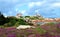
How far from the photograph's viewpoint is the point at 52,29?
13531mm

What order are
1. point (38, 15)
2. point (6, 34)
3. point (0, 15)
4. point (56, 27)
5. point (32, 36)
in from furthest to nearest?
point (38, 15)
point (0, 15)
point (56, 27)
point (6, 34)
point (32, 36)

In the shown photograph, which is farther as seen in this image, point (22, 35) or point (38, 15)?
point (38, 15)

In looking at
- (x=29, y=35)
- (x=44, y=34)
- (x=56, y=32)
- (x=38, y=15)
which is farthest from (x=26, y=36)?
(x=38, y=15)

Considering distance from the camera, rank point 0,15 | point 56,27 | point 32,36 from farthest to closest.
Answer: point 0,15
point 56,27
point 32,36

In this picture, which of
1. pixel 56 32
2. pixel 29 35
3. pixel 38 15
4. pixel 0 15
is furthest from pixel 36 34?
pixel 38 15

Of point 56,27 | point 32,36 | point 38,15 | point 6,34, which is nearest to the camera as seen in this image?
point 32,36

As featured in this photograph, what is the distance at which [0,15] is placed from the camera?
32219mm

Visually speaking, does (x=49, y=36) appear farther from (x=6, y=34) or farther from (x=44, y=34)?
(x=6, y=34)

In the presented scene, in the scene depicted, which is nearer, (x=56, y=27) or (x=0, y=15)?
(x=56, y=27)

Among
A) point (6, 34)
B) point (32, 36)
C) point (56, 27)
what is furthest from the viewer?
point (56, 27)

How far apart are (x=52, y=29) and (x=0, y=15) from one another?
19525 millimetres

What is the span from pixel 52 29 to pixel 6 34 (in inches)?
109

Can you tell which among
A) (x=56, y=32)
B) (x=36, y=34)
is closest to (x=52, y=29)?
(x=56, y=32)

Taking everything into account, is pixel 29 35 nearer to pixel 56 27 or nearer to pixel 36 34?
pixel 36 34
